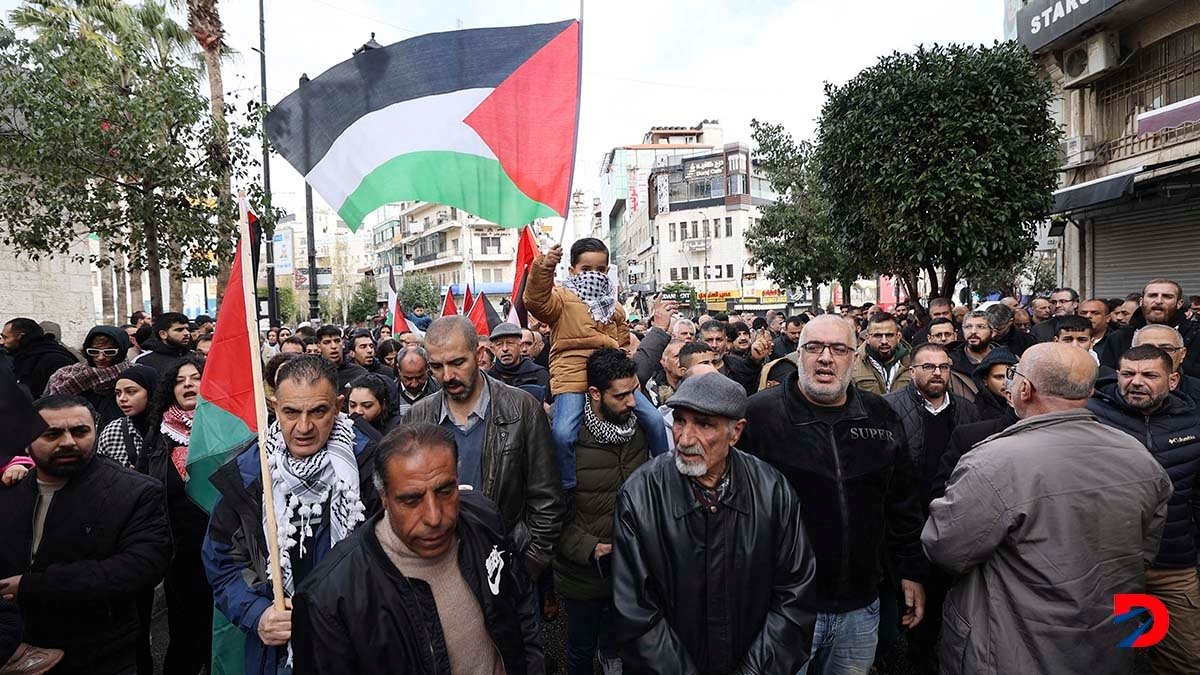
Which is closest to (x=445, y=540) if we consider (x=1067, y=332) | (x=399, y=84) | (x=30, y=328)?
(x=399, y=84)

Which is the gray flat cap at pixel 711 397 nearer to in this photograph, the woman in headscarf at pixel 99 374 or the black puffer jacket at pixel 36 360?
the woman in headscarf at pixel 99 374

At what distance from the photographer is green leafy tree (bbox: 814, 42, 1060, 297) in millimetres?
11898

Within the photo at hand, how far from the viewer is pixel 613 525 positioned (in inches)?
124

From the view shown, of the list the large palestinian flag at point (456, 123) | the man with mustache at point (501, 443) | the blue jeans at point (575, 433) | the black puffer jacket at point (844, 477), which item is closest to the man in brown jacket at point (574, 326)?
the blue jeans at point (575, 433)

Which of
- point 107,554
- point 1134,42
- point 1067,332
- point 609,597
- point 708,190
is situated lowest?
point 609,597

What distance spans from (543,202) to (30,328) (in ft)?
18.0

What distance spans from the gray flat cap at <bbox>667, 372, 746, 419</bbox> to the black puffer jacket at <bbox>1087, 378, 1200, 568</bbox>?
8.05ft

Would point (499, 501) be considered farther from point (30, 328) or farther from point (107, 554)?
point (30, 328)

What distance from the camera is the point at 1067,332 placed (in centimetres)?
598

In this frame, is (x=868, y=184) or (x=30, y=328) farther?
(x=868, y=184)

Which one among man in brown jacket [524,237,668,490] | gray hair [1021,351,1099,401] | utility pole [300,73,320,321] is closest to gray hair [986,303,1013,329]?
man in brown jacket [524,237,668,490]

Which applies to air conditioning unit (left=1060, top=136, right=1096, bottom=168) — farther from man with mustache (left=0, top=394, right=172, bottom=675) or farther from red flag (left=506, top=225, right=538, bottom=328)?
man with mustache (left=0, top=394, right=172, bottom=675)

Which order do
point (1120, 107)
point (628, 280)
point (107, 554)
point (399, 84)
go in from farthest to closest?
point (628, 280), point (1120, 107), point (399, 84), point (107, 554)

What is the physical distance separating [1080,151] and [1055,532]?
58.5 feet
